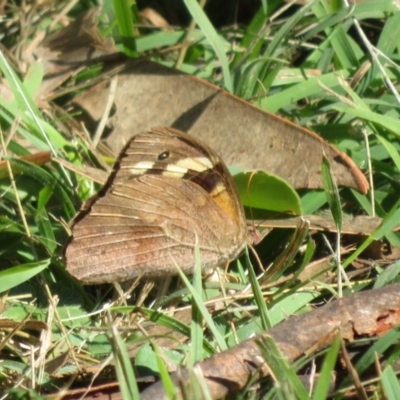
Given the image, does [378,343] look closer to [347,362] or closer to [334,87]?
[347,362]

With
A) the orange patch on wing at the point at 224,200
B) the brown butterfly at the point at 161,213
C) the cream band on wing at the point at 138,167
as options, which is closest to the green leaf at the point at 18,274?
the brown butterfly at the point at 161,213

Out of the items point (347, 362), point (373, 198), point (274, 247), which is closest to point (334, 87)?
point (373, 198)

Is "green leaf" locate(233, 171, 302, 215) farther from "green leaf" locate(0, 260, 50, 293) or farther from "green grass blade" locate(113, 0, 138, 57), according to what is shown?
"green grass blade" locate(113, 0, 138, 57)

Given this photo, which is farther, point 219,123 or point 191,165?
point 219,123

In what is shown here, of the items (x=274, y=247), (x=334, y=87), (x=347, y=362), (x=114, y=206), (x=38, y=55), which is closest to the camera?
(x=347, y=362)

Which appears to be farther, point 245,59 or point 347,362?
point 245,59

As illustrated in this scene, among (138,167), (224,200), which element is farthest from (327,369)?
(138,167)

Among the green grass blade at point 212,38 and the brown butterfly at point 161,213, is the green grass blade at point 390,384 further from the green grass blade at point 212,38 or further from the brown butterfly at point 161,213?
the green grass blade at point 212,38

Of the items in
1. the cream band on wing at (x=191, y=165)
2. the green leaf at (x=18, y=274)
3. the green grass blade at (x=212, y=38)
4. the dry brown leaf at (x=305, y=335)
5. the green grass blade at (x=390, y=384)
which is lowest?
the green grass blade at (x=390, y=384)

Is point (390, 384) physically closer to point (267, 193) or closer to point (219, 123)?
point (267, 193)
